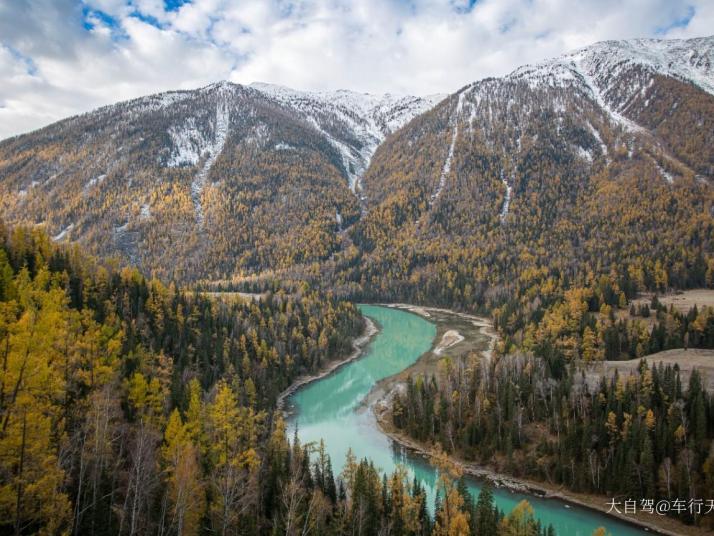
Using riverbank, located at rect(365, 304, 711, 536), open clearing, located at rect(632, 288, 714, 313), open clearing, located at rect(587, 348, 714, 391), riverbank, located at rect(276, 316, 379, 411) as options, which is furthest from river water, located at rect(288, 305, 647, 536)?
open clearing, located at rect(632, 288, 714, 313)

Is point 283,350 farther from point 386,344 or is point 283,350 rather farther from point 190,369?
point 386,344

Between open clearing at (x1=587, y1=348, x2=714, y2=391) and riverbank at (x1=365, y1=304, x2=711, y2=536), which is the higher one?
open clearing at (x1=587, y1=348, x2=714, y2=391)

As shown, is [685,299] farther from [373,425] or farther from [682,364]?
[373,425]

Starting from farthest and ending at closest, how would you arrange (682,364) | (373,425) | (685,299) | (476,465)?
1. (685,299)
2. (373,425)
3. (682,364)
4. (476,465)

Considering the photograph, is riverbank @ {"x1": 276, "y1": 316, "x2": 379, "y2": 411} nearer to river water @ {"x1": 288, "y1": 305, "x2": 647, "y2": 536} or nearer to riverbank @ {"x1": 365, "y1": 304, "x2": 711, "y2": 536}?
river water @ {"x1": 288, "y1": 305, "x2": 647, "y2": 536}

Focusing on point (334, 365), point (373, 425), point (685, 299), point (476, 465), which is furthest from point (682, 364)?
point (334, 365)

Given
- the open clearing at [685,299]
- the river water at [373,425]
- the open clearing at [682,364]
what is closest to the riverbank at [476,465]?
the river water at [373,425]

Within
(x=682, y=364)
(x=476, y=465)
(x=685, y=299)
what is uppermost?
(x=685, y=299)
